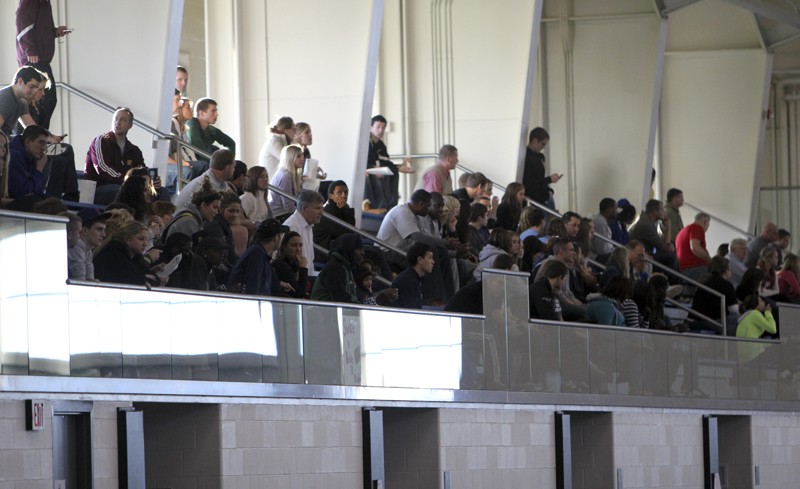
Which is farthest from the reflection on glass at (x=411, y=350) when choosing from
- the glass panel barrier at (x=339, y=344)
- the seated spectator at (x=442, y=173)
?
the seated spectator at (x=442, y=173)

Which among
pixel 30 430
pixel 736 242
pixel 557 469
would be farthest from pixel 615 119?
pixel 30 430

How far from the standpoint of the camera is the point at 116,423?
11.5 m

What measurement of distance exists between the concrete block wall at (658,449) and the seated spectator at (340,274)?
5.10 m

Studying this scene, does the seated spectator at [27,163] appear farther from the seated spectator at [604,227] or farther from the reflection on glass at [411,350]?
the seated spectator at [604,227]

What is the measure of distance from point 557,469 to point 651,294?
261 cm

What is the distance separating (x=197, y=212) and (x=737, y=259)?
12.8 m

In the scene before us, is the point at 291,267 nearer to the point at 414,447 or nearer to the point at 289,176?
the point at 414,447

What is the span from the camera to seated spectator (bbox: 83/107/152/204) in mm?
14117

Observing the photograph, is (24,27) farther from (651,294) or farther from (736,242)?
(736,242)

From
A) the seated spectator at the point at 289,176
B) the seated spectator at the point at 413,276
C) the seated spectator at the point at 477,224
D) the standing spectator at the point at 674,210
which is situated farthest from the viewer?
the standing spectator at the point at 674,210

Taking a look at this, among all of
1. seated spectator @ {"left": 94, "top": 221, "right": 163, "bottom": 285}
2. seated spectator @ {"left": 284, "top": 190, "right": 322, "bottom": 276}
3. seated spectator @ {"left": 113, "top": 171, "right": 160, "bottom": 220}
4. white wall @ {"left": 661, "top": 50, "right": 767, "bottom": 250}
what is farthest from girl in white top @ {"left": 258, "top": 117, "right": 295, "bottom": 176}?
white wall @ {"left": 661, "top": 50, "right": 767, "bottom": 250}

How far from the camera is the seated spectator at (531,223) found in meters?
18.6

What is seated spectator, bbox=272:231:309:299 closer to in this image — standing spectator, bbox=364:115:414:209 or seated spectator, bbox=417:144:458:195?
seated spectator, bbox=417:144:458:195

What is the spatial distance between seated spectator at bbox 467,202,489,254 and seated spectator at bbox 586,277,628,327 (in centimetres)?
132
